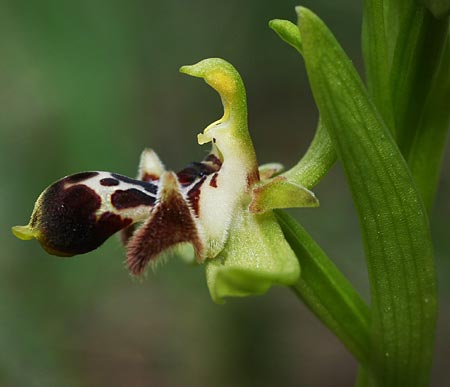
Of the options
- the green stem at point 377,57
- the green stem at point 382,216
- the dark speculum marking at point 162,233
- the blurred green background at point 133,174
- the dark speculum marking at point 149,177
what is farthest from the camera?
the blurred green background at point 133,174

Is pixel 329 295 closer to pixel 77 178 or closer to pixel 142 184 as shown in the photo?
pixel 142 184

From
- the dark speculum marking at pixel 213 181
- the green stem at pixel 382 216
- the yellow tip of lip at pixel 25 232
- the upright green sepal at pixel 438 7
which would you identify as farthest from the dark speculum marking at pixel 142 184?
the upright green sepal at pixel 438 7

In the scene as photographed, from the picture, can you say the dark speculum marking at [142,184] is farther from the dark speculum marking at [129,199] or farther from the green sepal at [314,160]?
the green sepal at [314,160]

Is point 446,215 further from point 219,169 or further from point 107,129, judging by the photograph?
point 219,169

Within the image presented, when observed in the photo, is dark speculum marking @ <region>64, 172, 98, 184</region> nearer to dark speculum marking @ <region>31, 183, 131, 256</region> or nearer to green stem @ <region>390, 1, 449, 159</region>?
dark speculum marking @ <region>31, 183, 131, 256</region>

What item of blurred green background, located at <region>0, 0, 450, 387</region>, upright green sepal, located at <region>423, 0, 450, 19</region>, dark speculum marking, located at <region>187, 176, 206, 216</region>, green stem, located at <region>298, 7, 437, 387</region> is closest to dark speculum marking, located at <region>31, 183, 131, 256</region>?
dark speculum marking, located at <region>187, 176, 206, 216</region>

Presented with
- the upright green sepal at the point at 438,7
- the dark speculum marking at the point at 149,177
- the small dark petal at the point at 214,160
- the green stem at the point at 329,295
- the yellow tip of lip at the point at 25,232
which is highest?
the upright green sepal at the point at 438,7
